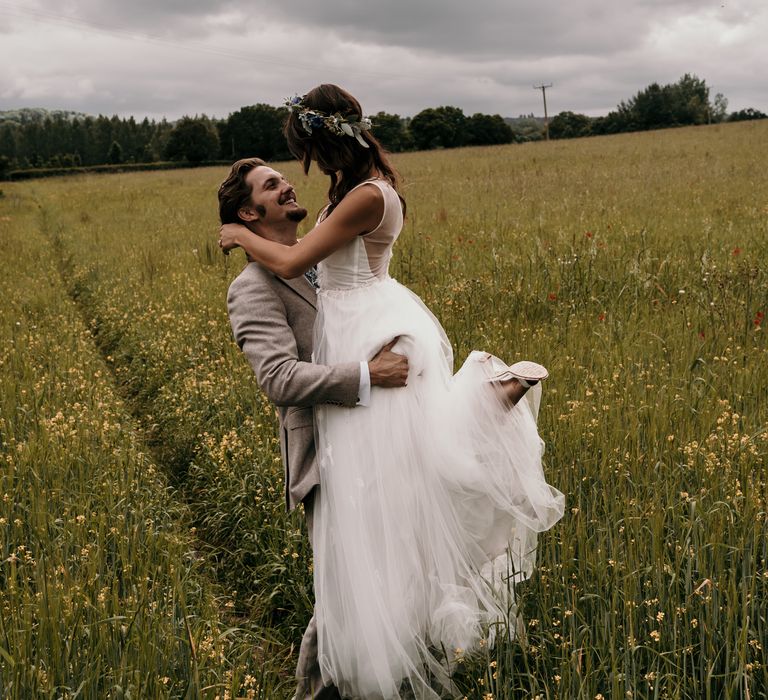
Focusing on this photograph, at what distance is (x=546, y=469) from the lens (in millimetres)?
3822

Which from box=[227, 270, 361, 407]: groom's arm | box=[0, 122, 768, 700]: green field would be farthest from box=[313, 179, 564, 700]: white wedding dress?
box=[0, 122, 768, 700]: green field

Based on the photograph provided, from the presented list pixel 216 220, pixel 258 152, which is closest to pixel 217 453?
pixel 216 220

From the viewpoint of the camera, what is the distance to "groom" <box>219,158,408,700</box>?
268cm

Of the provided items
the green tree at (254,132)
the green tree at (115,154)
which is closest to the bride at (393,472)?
the green tree at (254,132)

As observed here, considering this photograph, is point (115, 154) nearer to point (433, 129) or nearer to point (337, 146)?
point (433, 129)

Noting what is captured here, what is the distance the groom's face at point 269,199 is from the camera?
9.60ft

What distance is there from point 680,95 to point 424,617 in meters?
103

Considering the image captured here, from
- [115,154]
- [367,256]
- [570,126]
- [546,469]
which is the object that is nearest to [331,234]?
[367,256]

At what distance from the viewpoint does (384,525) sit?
2.72 metres

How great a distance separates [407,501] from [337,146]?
139cm

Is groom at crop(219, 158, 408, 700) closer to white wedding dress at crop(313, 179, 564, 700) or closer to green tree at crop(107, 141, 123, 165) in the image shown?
white wedding dress at crop(313, 179, 564, 700)

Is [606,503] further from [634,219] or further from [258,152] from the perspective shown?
[258,152]

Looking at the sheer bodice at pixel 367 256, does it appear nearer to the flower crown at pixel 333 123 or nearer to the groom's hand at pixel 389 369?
the flower crown at pixel 333 123

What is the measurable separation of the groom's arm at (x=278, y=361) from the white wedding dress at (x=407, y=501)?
131 millimetres
